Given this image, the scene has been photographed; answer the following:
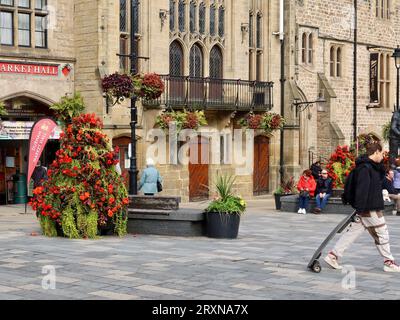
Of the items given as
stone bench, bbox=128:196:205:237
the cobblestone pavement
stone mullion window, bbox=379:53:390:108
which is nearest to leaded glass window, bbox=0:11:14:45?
the cobblestone pavement

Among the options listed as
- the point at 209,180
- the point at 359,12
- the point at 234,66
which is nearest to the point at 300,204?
the point at 209,180

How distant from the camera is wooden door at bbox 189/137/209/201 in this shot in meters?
27.6

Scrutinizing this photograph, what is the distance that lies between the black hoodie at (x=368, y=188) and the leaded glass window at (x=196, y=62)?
57.9 feet

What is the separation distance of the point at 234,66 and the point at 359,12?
36.1ft

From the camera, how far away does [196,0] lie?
2762cm

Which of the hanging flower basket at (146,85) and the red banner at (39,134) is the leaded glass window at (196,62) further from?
the hanging flower basket at (146,85)

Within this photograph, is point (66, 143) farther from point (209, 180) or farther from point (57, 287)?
point (209, 180)

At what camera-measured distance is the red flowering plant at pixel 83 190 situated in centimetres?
1430

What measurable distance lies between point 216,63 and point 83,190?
15.3 m

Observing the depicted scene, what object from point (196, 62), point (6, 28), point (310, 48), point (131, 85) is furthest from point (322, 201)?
point (310, 48)

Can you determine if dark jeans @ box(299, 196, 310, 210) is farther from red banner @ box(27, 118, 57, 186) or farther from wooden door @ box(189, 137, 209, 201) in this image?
red banner @ box(27, 118, 57, 186)

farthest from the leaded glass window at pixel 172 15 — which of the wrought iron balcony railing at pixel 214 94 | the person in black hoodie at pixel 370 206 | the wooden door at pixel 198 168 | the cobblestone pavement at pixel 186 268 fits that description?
the person in black hoodie at pixel 370 206

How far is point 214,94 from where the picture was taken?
91.5 ft

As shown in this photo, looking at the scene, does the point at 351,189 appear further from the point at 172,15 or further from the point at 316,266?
the point at 172,15
